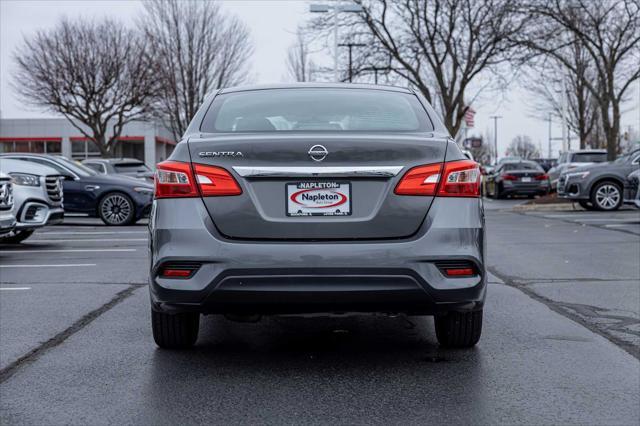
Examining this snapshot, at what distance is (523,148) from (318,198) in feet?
355

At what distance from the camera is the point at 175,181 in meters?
4.49

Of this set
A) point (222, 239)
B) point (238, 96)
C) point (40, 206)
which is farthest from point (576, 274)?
point (40, 206)

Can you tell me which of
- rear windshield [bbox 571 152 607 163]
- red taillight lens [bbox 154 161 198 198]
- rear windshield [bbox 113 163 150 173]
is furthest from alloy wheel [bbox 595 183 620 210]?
red taillight lens [bbox 154 161 198 198]

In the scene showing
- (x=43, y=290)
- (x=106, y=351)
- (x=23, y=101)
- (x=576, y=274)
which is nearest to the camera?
(x=106, y=351)

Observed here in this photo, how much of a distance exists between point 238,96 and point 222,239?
132cm

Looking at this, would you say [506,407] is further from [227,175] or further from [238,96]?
[238,96]

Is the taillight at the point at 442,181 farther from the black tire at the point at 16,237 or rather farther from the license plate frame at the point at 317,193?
the black tire at the point at 16,237

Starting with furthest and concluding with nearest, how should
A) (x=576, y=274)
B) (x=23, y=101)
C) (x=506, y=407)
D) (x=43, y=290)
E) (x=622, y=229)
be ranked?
(x=23, y=101) < (x=622, y=229) < (x=576, y=274) < (x=43, y=290) < (x=506, y=407)

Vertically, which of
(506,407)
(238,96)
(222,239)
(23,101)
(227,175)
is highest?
(23,101)

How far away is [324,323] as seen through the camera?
6191mm

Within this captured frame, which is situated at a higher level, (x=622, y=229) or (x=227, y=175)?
(x=227, y=175)

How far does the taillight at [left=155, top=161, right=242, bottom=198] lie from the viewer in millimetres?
4387

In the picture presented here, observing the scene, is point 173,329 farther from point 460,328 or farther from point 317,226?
point 460,328

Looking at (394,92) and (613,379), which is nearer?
(613,379)
